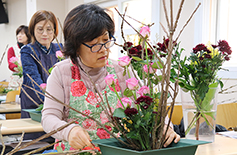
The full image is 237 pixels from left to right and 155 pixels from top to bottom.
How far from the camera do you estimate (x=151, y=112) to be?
2.90ft

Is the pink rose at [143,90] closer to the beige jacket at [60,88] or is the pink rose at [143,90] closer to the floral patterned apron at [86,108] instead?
the beige jacket at [60,88]

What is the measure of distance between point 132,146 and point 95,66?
0.55 meters

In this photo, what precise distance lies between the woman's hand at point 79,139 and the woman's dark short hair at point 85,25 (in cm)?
43

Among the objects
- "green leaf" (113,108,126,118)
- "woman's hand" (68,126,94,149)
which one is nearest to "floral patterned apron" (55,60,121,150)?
"woman's hand" (68,126,94,149)

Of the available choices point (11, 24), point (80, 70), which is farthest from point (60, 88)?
point (11, 24)

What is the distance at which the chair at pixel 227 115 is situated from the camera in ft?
8.00

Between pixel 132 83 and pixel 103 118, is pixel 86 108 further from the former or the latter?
pixel 132 83

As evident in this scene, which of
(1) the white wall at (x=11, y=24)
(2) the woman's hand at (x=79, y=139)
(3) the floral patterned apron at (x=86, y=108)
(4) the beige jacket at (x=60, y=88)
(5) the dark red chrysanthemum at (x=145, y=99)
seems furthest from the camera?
(1) the white wall at (x=11, y=24)

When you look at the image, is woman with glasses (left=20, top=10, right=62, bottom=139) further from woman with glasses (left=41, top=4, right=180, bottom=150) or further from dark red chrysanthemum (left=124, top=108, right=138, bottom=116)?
dark red chrysanthemum (left=124, top=108, right=138, bottom=116)

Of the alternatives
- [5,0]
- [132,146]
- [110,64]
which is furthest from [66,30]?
[5,0]

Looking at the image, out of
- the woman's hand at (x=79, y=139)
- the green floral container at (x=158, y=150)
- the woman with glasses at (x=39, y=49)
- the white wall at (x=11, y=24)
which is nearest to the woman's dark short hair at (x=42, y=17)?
the woman with glasses at (x=39, y=49)

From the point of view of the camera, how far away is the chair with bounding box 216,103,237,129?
244cm

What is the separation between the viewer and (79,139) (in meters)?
1.04

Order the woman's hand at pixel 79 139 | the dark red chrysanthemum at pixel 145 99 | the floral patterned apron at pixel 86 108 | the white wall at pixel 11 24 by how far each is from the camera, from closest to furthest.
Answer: the dark red chrysanthemum at pixel 145 99 < the woman's hand at pixel 79 139 < the floral patterned apron at pixel 86 108 < the white wall at pixel 11 24
